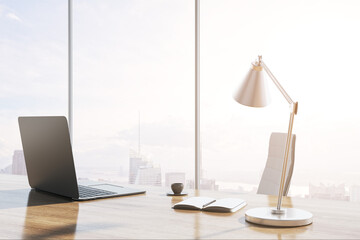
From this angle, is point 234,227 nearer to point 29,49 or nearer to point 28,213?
point 28,213

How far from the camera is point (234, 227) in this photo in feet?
4.02

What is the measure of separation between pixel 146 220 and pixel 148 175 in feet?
8.30

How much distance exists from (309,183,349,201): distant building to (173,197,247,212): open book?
1.89 metres

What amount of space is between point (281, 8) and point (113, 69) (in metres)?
1.65

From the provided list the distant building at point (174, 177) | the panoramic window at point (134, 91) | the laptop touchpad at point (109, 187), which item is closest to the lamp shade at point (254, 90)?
the laptop touchpad at point (109, 187)

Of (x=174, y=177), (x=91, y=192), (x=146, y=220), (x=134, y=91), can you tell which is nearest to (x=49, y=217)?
(x=146, y=220)

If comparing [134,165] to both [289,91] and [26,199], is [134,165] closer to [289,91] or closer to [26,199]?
[289,91]

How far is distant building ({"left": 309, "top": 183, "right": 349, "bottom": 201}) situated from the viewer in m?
3.21

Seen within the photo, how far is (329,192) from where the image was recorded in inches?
128

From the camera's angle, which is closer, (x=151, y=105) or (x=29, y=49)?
(x=151, y=105)

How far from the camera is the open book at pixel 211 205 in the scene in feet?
4.72

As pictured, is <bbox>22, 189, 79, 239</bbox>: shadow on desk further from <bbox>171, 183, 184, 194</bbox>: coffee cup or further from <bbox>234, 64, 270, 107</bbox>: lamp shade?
<bbox>234, 64, 270, 107</bbox>: lamp shade

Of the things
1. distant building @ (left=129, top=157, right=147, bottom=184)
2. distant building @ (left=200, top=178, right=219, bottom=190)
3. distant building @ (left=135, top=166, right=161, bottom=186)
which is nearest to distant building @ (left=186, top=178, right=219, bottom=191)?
distant building @ (left=200, top=178, right=219, bottom=190)

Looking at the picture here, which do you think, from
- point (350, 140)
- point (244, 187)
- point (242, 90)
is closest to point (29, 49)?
point (244, 187)
